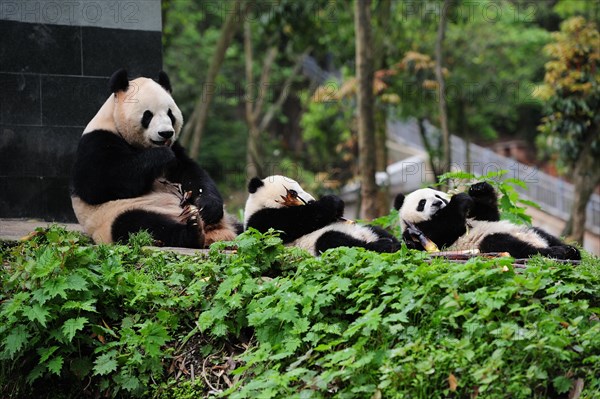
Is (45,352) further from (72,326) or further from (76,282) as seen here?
(76,282)

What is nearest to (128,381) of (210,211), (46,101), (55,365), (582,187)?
(55,365)

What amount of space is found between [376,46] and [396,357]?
47.3 ft

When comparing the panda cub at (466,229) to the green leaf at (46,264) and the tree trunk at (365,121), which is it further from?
the tree trunk at (365,121)

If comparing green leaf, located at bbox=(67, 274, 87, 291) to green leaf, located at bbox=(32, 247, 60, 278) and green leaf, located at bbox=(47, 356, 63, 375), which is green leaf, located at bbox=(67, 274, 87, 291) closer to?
green leaf, located at bbox=(32, 247, 60, 278)

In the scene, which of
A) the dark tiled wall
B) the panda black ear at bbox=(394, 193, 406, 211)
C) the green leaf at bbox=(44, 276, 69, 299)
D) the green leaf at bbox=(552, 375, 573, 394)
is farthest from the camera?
the dark tiled wall

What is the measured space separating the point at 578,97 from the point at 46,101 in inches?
434

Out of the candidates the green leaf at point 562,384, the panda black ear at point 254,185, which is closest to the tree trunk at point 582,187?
the panda black ear at point 254,185

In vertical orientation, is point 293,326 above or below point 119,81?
below

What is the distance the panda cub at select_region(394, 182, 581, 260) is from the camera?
6414 mm

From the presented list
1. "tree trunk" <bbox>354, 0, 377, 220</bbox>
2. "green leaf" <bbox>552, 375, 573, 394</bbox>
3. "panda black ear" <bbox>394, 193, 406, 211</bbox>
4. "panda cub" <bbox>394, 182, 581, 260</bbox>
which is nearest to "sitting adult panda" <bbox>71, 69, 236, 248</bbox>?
→ "panda black ear" <bbox>394, 193, 406, 211</bbox>

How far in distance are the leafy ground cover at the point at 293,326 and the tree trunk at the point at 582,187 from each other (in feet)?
34.0

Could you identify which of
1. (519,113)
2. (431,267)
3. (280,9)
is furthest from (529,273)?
(519,113)

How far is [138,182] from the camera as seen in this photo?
7.41 meters

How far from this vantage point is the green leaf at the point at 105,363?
5273mm
